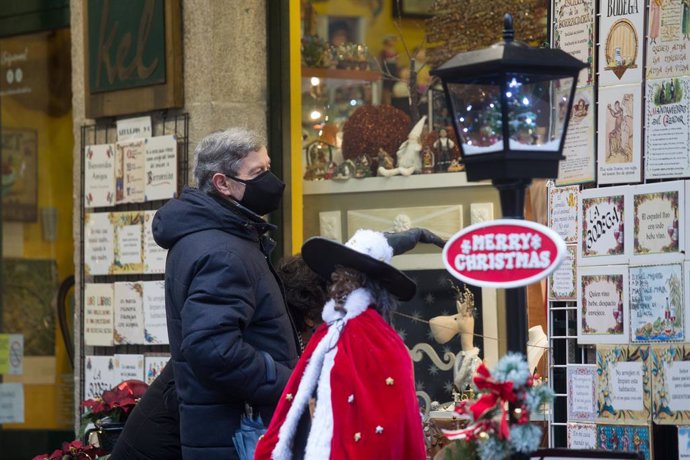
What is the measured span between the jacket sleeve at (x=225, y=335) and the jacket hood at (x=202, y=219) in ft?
0.56

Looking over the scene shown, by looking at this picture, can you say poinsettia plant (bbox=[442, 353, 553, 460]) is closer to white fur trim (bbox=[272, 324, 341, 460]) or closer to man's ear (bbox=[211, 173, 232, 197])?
white fur trim (bbox=[272, 324, 341, 460])

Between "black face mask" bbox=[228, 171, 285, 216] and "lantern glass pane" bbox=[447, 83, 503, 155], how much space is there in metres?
1.31

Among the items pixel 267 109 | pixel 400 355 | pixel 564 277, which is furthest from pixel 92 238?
pixel 400 355

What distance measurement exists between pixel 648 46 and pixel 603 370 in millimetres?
1278

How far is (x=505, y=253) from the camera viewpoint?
4086 millimetres

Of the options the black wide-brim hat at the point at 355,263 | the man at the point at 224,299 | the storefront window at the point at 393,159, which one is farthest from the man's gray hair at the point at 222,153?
the storefront window at the point at 393,159

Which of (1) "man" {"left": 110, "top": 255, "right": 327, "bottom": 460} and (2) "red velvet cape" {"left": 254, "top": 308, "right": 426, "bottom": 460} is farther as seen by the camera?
(1) "man" {"left": 110, "top": 255, "right": 327, "bottom": 460}

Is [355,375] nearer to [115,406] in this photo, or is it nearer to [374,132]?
[115,406]

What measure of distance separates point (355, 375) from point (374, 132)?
283 centimetres

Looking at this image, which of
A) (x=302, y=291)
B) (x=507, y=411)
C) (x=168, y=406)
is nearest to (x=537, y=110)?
(x=507, y=411)

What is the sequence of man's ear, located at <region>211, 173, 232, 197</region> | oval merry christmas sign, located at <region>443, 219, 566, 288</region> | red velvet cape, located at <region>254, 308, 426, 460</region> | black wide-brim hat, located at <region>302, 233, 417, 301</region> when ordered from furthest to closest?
man's ear, located at <region>211, 173, 232, 197</region>
black wide-brim hat, located at <region>302, 233, 417, 301</region>
red velvet cape, located at <region>254, 308, 426, 460</region>
oval merry christmas sign, located at <region>443, 219, 566, 288</region>

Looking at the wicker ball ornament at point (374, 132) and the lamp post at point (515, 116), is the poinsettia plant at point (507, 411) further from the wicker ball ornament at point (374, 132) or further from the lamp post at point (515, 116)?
the wicker ball ornament at point (374, 132)

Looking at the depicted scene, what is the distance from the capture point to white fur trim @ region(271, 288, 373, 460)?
4.55 m

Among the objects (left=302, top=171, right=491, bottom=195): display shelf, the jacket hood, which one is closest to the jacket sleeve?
the jacket hood
